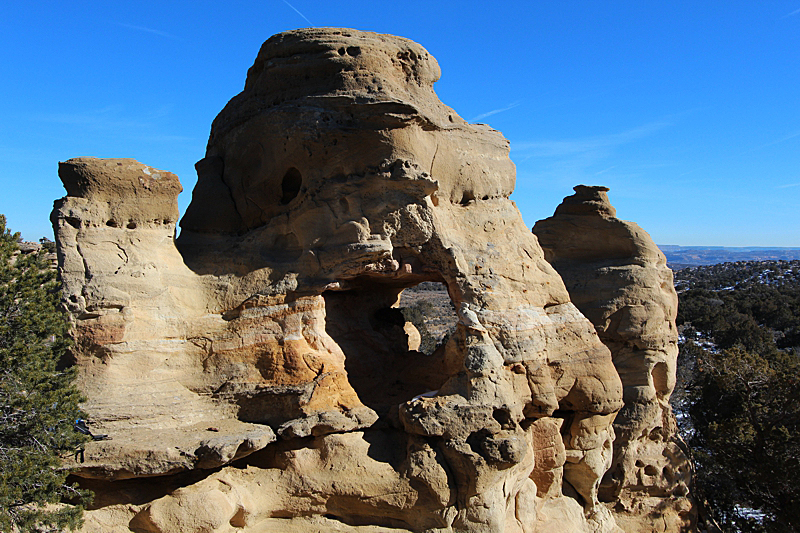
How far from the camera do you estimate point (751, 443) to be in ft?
43.3

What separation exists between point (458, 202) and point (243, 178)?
10.5 ft

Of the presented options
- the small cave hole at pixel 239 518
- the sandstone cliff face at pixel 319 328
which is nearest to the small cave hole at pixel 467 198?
the sandstone cliff face at pixel 319 328

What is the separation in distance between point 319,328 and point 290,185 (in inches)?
88.9

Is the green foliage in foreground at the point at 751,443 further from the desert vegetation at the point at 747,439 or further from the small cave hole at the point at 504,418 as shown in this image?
the small cave hole at the point at 504,418

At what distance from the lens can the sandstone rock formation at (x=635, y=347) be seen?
469 inches

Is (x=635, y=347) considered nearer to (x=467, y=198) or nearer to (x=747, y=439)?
(x=747, y=439)

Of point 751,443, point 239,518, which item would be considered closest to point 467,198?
point 239,518

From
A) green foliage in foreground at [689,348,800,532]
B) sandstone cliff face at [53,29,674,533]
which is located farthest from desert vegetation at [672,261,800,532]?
sandstone cliff face at [53,29,674,533]

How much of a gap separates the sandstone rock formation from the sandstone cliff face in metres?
2.24

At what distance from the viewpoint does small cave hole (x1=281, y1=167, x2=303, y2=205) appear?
909 cm

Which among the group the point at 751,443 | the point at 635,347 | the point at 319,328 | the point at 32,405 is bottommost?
the point at 751,443

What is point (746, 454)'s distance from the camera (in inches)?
525

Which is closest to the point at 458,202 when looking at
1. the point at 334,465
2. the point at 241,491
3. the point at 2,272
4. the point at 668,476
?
the point at 334,465

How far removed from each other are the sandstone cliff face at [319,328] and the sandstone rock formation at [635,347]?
2.24 meters
